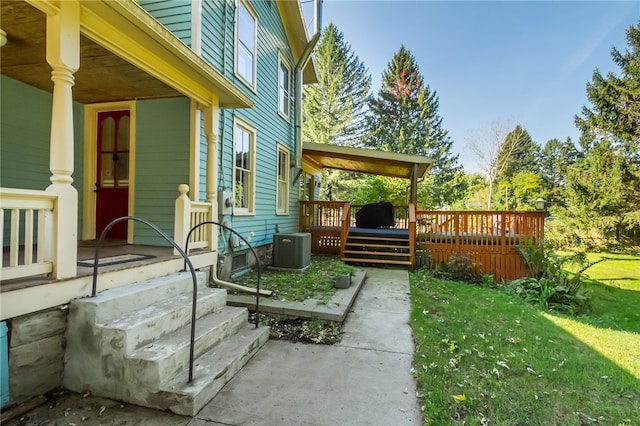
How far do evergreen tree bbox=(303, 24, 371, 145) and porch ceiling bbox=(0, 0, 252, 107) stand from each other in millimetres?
21096

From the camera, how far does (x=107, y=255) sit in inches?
146

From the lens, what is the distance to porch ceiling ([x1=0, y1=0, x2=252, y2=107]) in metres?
2.76

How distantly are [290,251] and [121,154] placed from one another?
347cm

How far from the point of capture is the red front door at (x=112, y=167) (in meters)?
5.05

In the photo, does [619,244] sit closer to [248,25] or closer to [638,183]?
[638,183]

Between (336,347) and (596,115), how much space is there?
70.5 ft

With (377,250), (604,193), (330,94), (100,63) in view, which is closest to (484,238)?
(377,250)

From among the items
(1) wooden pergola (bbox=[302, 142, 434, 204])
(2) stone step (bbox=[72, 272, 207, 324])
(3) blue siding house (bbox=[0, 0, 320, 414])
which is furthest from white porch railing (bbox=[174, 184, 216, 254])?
(1) wooden pergola (bbox=[302, 142, 434, 204])

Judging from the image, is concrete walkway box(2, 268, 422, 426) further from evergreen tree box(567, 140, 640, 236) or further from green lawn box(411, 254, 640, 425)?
evergreen tree box(567, 140, 640, 236)

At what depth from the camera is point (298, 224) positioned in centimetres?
986

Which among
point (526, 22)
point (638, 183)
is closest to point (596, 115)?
point (638, 183)

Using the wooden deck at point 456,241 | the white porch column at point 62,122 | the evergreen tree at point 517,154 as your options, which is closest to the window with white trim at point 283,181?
the wooden deck at point 456,241

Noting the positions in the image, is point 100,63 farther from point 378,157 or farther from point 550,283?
point 550,283

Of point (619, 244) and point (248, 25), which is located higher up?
point (248, 25)
